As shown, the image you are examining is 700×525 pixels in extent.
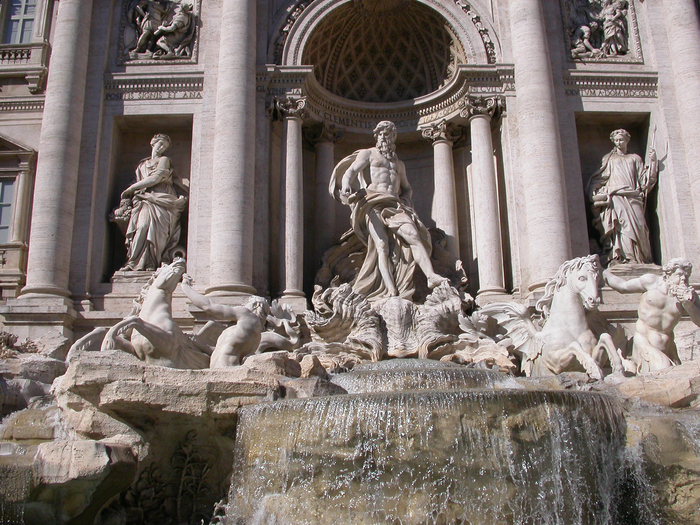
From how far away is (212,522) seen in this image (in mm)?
7414

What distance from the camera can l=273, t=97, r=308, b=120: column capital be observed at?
14500 millimetres

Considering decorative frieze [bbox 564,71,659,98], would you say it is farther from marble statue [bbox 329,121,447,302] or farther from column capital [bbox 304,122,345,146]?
column capital [bbox 304,122,345,146]

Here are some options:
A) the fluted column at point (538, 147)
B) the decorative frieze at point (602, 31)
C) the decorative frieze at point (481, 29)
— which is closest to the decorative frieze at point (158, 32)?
the decorative frieze at point (481, 29)

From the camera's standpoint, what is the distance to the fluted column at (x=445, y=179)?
15.0m

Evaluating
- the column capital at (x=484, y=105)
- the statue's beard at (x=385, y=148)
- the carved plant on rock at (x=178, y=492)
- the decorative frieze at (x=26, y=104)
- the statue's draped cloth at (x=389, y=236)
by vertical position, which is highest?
the decorative frieze at (x=26, y=104)

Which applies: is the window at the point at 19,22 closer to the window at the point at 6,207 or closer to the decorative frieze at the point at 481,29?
the window at the point at 6,207

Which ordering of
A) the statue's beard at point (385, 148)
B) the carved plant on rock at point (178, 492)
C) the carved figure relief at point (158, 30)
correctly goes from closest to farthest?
the carved plant on rock at point (178, 492) < the statue's beard at point (385, 148) < the carved figure relief at point (158, 30)

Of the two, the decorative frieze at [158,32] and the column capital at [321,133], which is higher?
the decorative frieze at [158,32]

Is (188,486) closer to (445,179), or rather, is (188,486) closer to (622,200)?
(445,179)

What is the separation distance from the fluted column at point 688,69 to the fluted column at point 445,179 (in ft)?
15.0

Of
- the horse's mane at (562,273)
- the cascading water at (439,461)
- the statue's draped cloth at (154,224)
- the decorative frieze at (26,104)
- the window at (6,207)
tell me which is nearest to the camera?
the cascading water at (439,461)

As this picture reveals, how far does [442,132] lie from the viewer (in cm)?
1540

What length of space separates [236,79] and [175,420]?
8.46 metres

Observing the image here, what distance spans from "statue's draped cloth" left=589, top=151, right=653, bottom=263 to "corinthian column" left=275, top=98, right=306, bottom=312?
604 centimetres
